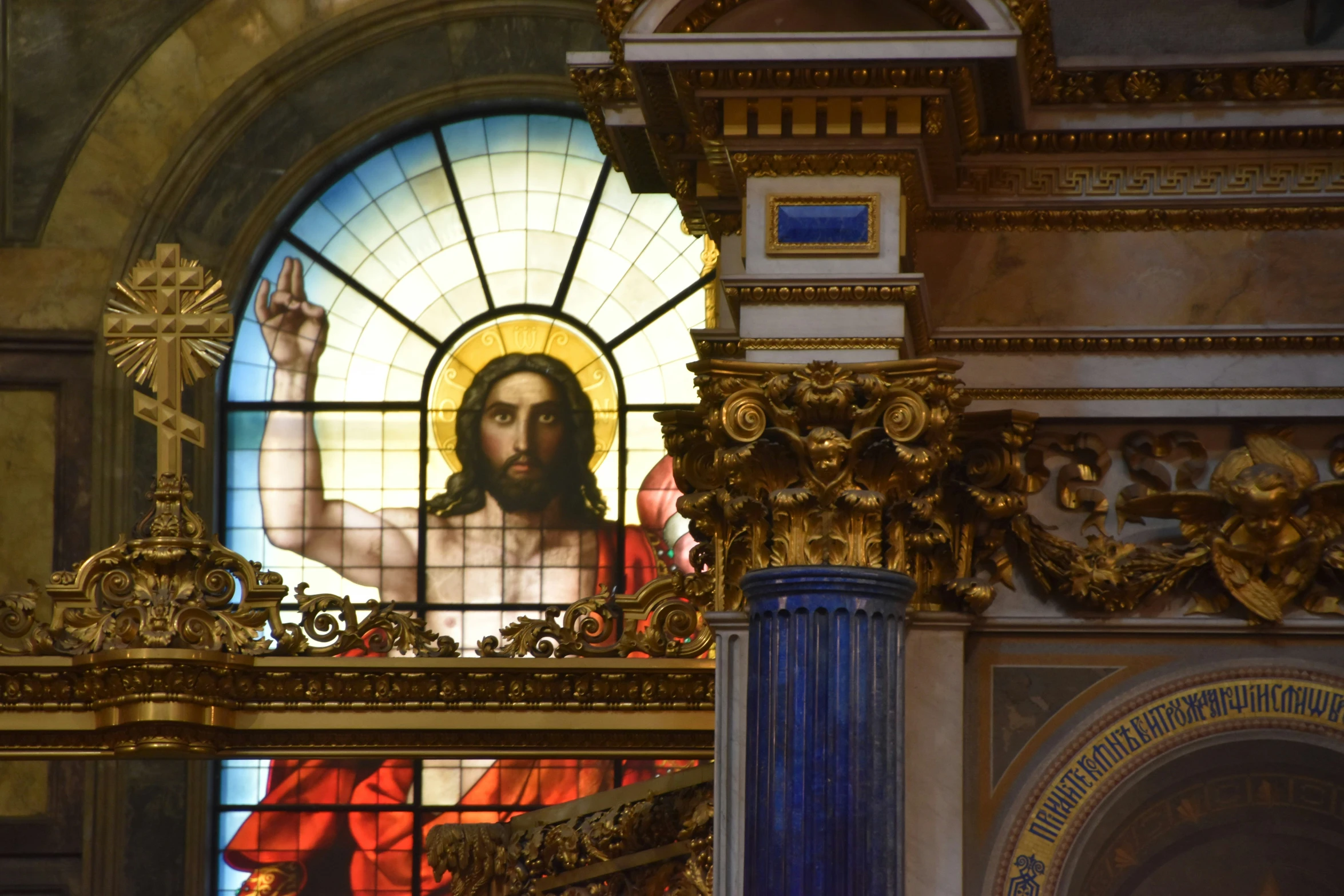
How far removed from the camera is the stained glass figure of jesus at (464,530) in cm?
1402

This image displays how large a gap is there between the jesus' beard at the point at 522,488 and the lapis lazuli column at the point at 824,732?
815 centimetres

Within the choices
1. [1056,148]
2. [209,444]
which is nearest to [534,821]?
[1056,148]

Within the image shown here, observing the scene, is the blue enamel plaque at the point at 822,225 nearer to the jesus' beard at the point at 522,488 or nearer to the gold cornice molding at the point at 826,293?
the gold cornice molding at the point at 826,293

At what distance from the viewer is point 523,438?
1459 cm

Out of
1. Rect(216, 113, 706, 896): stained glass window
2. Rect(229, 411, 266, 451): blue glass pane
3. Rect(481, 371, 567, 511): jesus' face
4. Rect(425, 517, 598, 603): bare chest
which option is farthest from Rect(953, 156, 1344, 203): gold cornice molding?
Rect(229, 411, 266, 451): blue glass pane

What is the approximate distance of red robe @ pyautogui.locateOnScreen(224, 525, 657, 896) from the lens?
13.9 meters

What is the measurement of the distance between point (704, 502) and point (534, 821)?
1450 millimetres

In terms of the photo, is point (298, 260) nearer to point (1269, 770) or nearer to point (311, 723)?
point (311, 723)

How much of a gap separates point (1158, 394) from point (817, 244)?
1312 millimetres

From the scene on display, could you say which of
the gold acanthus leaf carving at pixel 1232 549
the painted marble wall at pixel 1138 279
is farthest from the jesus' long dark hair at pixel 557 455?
the gold acanthus leaf carving at pixel 1232 549

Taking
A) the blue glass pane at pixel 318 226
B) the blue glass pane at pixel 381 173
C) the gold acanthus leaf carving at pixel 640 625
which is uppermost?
the blue glass pane at pixel 381 173

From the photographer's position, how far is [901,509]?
6.51 meters

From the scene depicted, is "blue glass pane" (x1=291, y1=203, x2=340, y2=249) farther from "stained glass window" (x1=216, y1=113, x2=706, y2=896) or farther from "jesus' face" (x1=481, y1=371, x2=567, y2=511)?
"jesus' face" (x1=481, y1=371, x2=567, y2=511)

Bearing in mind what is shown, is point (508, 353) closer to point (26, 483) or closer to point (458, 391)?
point (458, 391)
